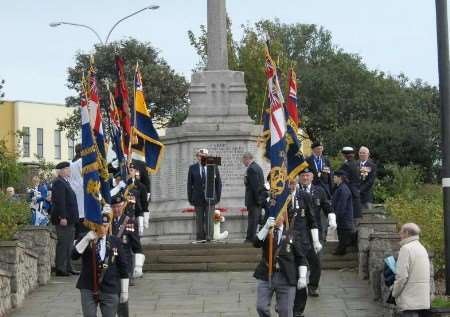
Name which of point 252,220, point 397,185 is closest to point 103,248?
point 252,220

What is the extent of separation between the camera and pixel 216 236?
25.3m

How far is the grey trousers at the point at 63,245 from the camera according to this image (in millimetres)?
21219

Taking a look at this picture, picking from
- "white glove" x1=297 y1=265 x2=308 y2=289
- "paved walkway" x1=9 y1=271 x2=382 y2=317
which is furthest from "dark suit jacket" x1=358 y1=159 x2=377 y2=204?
"white glove" x1=297 y1=265 x2=308 y2=289

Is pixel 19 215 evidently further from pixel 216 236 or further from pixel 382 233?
pixel 382 233

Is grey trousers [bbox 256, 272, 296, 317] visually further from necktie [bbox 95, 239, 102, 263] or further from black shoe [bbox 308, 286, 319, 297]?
black shoe [bbox 308, 286, 319, 297]

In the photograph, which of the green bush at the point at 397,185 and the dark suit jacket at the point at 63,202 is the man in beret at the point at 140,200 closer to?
the dark suit jacket at the point at 63,202

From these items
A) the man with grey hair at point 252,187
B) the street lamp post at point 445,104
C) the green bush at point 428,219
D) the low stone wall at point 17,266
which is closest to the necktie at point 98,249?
the low stone wall at point 17,266

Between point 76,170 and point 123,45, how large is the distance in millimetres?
41982

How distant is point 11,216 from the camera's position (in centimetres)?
2217

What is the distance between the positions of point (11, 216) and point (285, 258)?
8.96m

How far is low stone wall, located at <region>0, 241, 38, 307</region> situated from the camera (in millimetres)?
18094

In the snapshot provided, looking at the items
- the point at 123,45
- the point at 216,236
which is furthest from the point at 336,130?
the point at 216,236

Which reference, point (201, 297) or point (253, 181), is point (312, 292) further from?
point (253, 181)

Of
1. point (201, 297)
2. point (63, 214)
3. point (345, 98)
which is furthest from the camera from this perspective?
point (345, 98)
